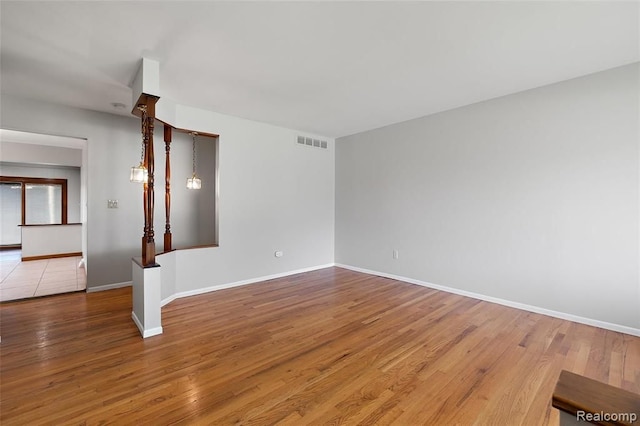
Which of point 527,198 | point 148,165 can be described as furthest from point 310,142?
point 527,198

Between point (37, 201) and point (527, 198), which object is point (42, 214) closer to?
point (37, 201)

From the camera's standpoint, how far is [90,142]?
4.38 m

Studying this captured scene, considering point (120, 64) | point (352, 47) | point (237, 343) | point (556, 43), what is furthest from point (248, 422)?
point (556, 43)

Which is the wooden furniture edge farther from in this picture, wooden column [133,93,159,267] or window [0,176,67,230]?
window [0,176,67,230]

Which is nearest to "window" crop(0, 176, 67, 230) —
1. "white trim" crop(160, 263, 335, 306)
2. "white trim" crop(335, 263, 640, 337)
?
"white trim" crop(160, 263, 335, 306)

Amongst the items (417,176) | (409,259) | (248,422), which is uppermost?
(417,176)

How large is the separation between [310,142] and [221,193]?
7.25ft

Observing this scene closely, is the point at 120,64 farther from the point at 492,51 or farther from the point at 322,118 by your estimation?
the point at 492,51

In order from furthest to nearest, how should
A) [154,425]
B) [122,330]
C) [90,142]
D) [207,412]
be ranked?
[90,142] < [122,330] < [207,412] < [154,425]

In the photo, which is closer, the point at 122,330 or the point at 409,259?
the point at 122,330

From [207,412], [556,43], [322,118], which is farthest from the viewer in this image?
[322,118]

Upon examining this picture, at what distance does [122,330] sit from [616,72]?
5.98 m

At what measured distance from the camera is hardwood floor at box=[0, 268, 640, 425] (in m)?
1.87

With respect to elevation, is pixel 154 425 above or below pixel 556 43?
below
